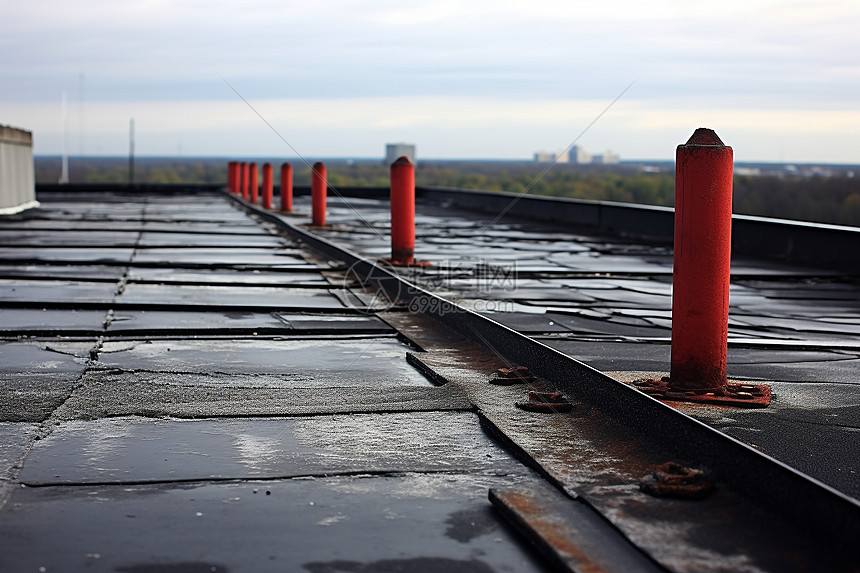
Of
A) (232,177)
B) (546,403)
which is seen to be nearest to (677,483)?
(546,403)

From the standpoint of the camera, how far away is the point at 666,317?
969 centimetres

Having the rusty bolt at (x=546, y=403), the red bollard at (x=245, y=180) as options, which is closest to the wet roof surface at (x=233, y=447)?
the rusty bolt at (x=546, y=403)

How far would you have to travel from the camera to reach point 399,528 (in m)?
3.81

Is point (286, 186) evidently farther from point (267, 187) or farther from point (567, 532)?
point (567, 532)

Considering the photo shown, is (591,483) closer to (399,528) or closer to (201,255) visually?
(399,528)

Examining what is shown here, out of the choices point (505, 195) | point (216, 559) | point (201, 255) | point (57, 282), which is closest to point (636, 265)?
point (201, 255)

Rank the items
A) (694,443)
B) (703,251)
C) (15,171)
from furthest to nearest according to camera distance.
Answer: (15,171) < (703,251) < (694,443)

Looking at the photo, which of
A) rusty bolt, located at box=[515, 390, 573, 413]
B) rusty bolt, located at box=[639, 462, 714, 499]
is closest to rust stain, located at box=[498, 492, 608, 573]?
rusty bolt, located at box=[639, 462, 714, 499]

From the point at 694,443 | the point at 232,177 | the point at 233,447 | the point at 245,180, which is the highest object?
the point at 232,177

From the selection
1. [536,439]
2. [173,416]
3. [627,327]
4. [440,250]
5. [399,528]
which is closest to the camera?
[399,528]

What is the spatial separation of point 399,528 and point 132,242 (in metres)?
14.8

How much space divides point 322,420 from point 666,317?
5.04 metres

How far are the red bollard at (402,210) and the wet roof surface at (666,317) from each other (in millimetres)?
292

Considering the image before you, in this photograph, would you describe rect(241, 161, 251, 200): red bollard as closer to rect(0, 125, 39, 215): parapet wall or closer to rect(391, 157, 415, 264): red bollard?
rect(0, 125, 39, 215): parapet wall
